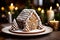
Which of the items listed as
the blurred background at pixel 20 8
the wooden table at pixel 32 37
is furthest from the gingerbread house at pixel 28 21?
the blurred background at pixel 20 8

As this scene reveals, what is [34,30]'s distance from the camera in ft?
2.89

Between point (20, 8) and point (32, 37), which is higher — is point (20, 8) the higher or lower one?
the higher one

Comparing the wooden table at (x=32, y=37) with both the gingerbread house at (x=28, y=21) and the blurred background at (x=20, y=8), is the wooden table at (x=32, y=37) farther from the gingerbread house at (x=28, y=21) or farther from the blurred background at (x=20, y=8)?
the blurred background at (x=20, y=8)

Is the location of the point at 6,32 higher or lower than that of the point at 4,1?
lower

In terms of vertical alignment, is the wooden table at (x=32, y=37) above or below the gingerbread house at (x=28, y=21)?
below

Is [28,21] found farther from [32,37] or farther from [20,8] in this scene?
[20,8]

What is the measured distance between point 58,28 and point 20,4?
5.05 ft

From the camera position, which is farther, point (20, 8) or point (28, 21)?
point (20, 8)

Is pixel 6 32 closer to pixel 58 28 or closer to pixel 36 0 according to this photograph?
pixel 58 28

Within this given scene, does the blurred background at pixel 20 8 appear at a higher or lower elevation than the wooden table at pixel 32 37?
higher

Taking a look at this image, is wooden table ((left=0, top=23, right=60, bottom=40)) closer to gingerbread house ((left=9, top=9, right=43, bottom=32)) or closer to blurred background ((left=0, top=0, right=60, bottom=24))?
gingerbread house ((left=9, top=9, right=43, bottom=32))

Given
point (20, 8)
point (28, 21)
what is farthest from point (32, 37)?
point (20, 8)

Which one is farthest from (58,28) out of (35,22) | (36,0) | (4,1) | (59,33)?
(36,0)

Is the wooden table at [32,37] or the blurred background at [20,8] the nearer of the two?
the wooden table at [32,37]
